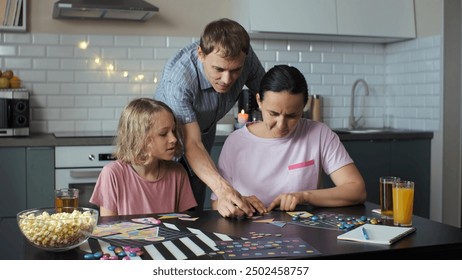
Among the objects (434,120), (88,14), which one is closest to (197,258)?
(88,14)

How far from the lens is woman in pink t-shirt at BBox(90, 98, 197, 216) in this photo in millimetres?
2281

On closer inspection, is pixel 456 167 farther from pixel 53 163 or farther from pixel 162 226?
pixel 162 226

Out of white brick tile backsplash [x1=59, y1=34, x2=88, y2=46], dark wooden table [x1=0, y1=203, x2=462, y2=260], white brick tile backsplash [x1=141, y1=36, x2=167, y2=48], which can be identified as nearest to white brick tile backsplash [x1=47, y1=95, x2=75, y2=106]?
white brick tile backsplash [x1=59, y1=34, x2=88, y2=46]

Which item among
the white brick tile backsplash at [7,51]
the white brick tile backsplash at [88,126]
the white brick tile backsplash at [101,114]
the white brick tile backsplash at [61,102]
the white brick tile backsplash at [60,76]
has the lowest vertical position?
the white brick tile backsplash at [88,126]

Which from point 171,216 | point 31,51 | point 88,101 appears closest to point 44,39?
point 31,51

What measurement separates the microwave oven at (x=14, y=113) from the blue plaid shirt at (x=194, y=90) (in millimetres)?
1451

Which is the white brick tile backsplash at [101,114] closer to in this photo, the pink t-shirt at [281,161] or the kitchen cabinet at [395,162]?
the kitchen cabinet at [395,162]

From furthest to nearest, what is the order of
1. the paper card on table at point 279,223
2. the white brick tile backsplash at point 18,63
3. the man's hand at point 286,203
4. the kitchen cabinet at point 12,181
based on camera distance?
the white brick tile backsplash at point 18,63
the kitchen cabinet at point 12,181
the man's hand at point 286,203
the paper card on table at point 279,223

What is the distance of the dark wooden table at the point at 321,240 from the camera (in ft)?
5.25

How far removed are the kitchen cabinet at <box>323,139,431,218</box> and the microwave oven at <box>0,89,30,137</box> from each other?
2.04 meters

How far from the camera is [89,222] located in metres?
1.61

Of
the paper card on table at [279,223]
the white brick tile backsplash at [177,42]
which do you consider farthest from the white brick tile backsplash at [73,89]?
the paper card on table at [279,223]

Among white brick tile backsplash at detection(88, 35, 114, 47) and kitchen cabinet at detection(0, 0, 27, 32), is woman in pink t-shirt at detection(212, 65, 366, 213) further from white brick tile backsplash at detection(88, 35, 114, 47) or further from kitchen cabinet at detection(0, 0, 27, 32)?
kitchen cabinet at detection(0, 0, 27, 32)

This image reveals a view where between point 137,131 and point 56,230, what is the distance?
0.83m
